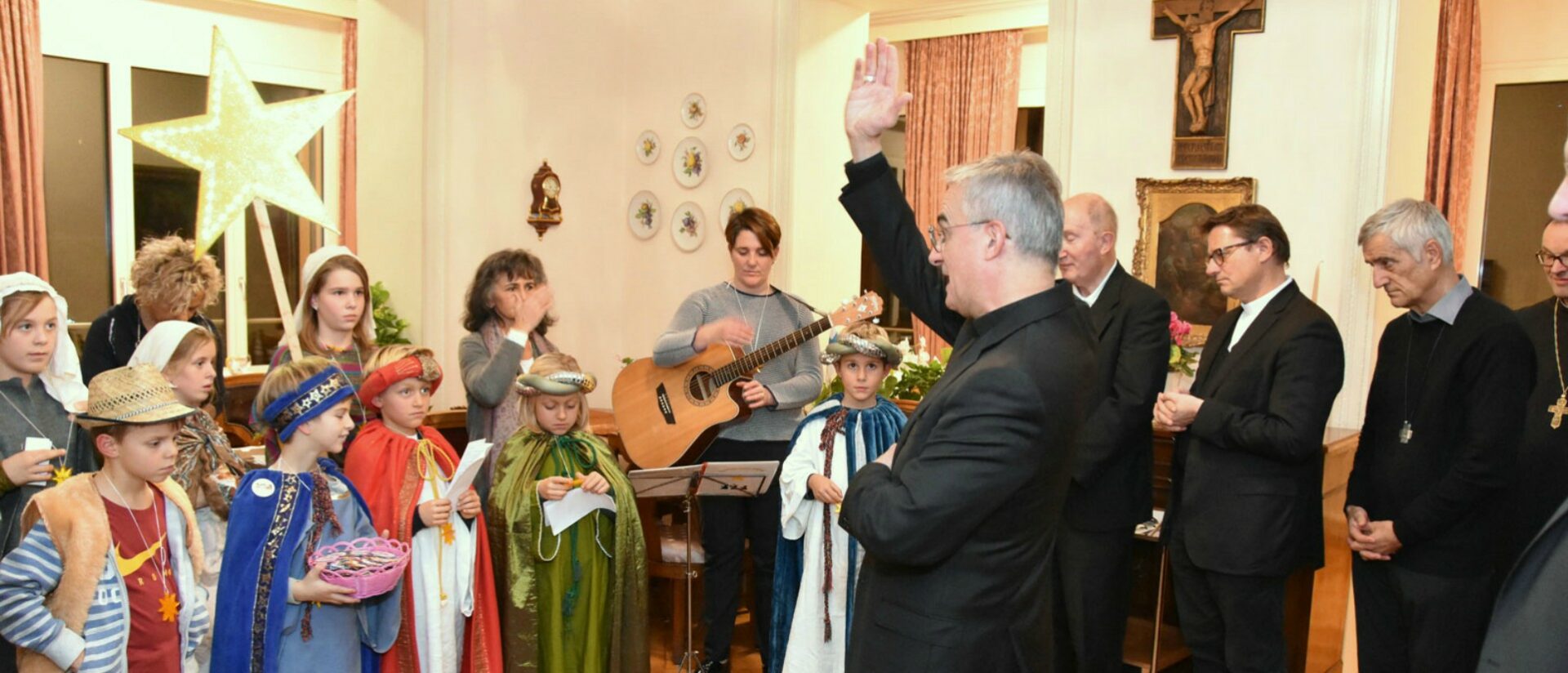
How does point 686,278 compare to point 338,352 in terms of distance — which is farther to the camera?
point 686,278

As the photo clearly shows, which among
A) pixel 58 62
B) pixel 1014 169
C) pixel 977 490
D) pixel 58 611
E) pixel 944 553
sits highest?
pixel 58 62

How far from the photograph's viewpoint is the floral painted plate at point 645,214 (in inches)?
274

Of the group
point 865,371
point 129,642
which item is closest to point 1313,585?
point 865,371

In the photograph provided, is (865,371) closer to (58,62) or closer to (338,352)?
(338,352)

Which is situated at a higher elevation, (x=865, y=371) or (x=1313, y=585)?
(x=865, y=371)

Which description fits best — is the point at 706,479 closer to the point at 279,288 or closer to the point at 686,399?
the point at 686,399

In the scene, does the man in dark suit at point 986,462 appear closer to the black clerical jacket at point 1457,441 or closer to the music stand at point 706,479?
the black clerical jacket at point 1457,441

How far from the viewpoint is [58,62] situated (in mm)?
6395

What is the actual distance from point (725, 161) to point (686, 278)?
0.72 metres

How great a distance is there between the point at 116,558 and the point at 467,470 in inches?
34.6

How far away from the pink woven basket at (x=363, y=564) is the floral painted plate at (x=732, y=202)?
12.8 ft

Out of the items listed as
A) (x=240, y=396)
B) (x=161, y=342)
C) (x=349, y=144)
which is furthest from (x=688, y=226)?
(x=161, y=342)

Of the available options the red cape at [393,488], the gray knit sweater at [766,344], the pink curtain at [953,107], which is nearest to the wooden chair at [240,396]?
the gray knit sweater at [766,344]

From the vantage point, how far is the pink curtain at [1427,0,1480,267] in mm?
6980
